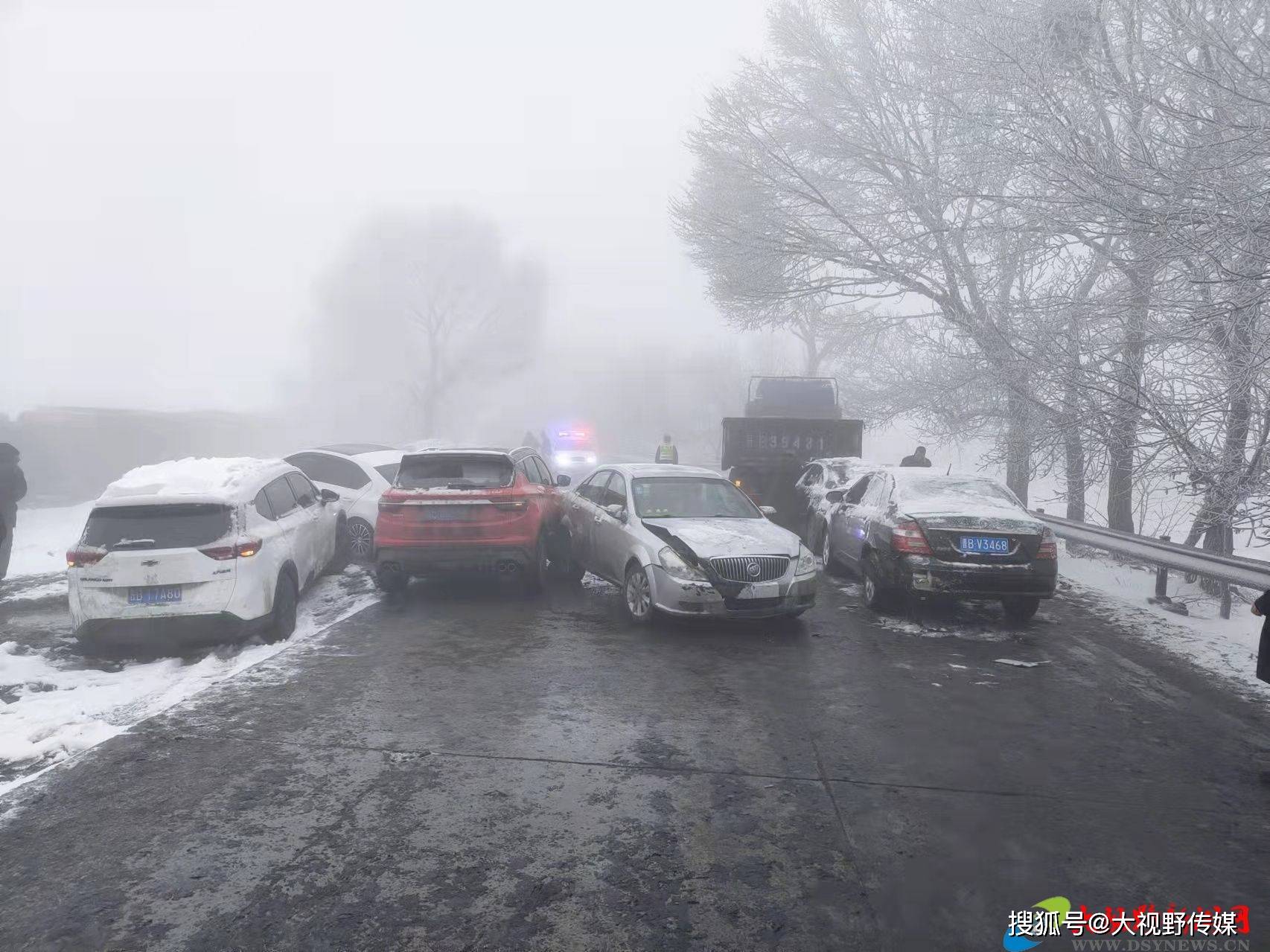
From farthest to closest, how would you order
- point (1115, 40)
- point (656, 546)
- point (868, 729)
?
point (1115, 40) → point (656, 546) → point (868, 729)

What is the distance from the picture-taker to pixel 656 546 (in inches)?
340

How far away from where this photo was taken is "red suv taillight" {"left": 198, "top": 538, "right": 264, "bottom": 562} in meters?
7.18

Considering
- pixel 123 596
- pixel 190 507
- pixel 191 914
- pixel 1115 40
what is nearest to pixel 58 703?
pixel 123 596

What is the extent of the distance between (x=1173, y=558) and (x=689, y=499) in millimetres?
5447

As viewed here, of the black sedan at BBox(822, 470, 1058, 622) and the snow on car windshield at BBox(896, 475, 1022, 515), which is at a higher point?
the snow on car windshield at BBox(896, 475, 1022, 515)

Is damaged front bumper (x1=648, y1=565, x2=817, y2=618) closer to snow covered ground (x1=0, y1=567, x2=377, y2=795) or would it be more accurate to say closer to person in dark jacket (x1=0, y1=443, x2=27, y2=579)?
snow covered ground (x1=0, y1=567, x2=377, y2=795)

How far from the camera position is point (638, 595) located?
885cm

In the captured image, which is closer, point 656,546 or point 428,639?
point 428,639

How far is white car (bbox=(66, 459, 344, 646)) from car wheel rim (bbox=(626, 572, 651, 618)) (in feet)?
11.3

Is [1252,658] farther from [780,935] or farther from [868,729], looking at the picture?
[780,935]

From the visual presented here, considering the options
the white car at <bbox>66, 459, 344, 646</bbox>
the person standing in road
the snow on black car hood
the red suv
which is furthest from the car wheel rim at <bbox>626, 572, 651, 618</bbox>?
the person standing in road

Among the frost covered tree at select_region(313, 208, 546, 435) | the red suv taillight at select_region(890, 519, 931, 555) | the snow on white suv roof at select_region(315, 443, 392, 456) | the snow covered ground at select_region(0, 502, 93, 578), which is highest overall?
the frost covered tree at select_region(313, 208, 546, 435)

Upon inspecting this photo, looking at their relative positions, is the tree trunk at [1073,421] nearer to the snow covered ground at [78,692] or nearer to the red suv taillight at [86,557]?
Result: the snow covered ground at [78,692]

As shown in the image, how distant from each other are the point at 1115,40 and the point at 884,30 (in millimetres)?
6141
